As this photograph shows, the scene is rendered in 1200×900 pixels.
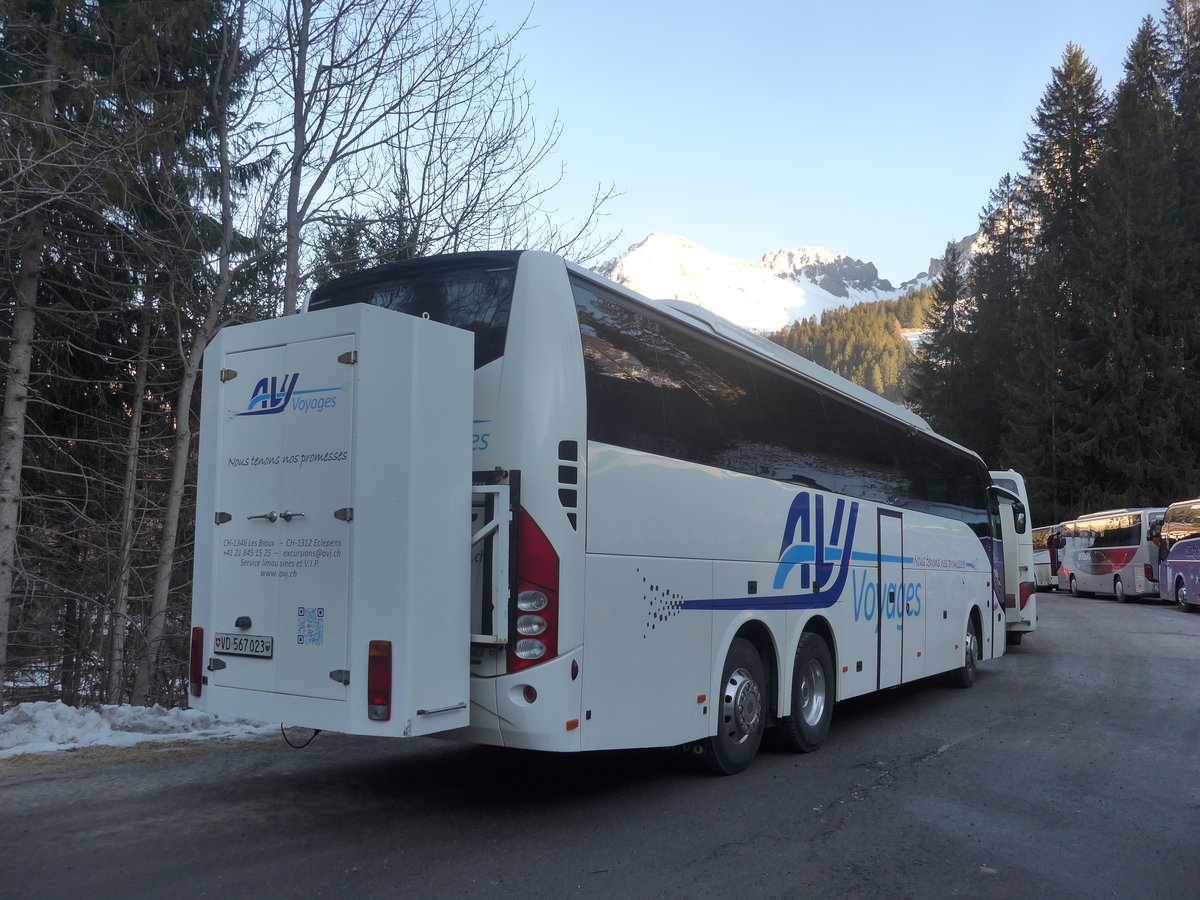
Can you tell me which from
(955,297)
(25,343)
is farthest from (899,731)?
(955,297)

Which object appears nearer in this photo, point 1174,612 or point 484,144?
point 484,144

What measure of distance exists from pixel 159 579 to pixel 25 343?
3452 mm

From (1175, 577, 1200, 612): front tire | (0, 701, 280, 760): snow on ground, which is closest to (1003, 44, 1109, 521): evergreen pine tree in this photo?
(1175, 577, 1200, 612): front tire

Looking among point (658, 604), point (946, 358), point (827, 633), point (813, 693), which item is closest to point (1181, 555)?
point (827, 633)

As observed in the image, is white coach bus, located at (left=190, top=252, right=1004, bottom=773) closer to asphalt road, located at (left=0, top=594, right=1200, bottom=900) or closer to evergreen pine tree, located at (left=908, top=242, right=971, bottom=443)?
asphalt road, located at (left=0, top=594, right=1200, bottom=900)

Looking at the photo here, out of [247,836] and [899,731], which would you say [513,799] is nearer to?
[247,836]

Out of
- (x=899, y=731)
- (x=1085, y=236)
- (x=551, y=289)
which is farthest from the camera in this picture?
(x=1085, y=236)

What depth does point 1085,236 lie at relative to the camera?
4716cm

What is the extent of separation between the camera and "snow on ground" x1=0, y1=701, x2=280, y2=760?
8102mm

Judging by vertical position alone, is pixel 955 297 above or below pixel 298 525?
above

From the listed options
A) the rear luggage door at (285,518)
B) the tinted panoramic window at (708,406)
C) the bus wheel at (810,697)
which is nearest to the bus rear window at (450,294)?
the rear luggage door at (285,518)

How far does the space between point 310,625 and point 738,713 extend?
140 inches

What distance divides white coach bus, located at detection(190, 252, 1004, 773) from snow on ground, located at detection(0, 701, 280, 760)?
2537 mm

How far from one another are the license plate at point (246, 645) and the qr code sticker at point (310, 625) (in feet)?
0.83
